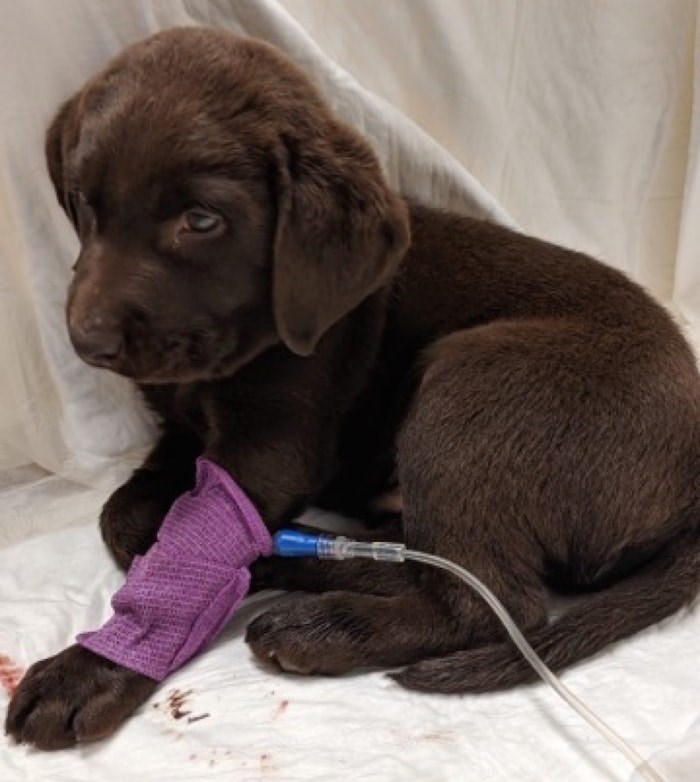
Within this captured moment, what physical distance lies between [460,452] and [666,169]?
1437 millimetres

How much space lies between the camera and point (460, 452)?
181 centimetres

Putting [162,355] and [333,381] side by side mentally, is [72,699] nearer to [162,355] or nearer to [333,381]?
[162,355]

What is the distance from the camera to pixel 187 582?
1.74m

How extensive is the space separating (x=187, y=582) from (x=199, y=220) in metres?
0.60

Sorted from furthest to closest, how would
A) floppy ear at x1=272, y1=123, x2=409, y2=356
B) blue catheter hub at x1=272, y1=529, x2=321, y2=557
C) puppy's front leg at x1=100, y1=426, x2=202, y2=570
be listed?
puppy's front leg at x1=100, y1=426, x2=202, y2=570, blue catheter hub at x1=272, y1=529, x2=321, y2=557, floppy ear at x1=272, y1=123, x2=409, y2=356

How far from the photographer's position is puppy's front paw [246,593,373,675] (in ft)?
5.70

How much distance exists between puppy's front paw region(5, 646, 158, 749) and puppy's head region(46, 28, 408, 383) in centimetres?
48

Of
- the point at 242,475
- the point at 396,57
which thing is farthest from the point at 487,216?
the point at 242,475

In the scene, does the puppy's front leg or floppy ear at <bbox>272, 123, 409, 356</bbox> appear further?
the puppy's front leg

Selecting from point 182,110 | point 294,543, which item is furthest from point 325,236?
point 294,543

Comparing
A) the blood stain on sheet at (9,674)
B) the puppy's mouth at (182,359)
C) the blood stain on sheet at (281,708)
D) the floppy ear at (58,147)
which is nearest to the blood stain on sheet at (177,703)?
the blood stain on sheet at (281,708)

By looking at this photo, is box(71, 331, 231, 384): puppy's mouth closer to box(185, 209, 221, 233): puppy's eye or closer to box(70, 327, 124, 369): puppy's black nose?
box(70, 327, 124, 369): puppy's black nose

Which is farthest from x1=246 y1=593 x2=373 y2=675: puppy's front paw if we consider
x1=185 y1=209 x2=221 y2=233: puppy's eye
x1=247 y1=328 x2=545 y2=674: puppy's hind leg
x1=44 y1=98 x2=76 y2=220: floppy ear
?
x1=44 y1=98 x2=76 y2=220: floppy ear

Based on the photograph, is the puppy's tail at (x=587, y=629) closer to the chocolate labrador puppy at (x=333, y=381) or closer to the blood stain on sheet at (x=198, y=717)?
the chocolate labrador puppy at (x=333, y=381)
